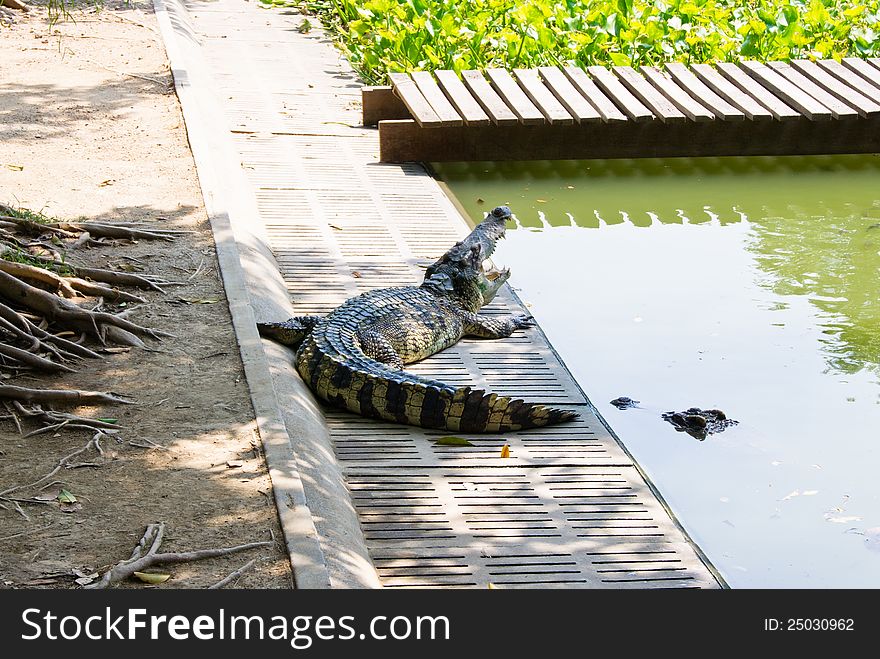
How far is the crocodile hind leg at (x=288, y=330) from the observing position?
583cm

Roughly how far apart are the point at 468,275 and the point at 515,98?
350 centimetres

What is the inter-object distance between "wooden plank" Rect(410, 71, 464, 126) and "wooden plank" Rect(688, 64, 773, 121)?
2.38 m

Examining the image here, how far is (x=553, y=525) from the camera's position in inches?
179

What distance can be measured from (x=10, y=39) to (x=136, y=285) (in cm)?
733

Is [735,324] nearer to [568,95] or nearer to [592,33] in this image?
[568,95]

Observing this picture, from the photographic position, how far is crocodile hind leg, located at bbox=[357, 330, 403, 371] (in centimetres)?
578

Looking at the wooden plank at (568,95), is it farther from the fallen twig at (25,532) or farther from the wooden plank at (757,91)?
the fallen twig at (25,532)

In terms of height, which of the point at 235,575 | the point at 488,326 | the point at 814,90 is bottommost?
the point at 488,326

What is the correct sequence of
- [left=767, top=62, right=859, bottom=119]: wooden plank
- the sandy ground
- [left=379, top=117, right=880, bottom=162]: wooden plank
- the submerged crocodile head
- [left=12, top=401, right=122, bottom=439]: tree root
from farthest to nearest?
1. [left=767, top=62, right=859, bottom=119]: wooden plank
2. [left=379, top=117, right=880, bottom=162]: wooden plank
3. the submerged crocodile head
4. [left=12, top=401, right=122, bottom=439]: tree root
5. the sandy ground

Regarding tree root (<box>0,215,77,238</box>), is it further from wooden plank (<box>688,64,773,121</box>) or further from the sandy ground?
wooden plank (<box>688,64,773,121</box>)

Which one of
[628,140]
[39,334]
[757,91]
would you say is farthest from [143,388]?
[757,91]

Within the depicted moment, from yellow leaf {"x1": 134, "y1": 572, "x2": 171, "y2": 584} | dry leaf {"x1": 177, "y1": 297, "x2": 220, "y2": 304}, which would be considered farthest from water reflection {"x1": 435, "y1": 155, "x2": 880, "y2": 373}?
yellow leaf {"x1": 134, "y1": 572, "x2": 171, "y2": 584}

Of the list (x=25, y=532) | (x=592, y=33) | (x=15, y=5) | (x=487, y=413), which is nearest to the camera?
(x=25, y=532)

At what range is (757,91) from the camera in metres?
10.1
